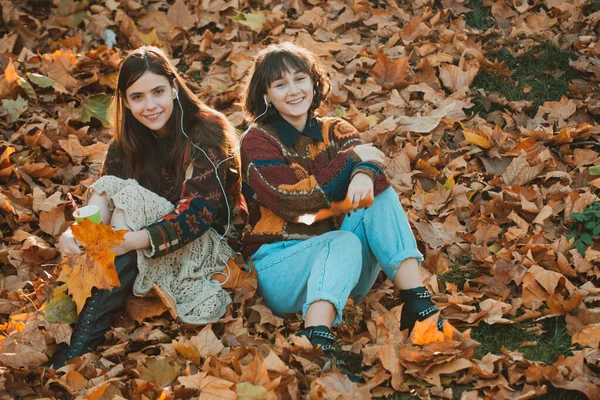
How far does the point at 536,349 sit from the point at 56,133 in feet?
9.37

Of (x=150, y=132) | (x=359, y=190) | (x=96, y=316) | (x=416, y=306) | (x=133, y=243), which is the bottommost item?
(x=416, y=306)

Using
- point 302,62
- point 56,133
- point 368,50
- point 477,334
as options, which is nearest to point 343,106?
point 368,50

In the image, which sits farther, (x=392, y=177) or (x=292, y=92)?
(x=392, y=177)

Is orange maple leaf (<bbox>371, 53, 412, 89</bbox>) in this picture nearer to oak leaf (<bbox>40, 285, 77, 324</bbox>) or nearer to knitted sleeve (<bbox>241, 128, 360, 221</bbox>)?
knitted sleeve (<bbox>241, 128, 360, 221</bbox>)

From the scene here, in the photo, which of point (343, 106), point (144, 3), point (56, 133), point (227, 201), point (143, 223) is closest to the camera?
point (143, 223)

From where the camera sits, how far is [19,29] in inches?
191

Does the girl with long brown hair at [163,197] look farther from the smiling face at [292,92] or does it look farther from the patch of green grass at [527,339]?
the patch of green grass at [527,339]

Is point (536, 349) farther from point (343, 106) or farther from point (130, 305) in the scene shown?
point (343, 106)

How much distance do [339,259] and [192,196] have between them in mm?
703

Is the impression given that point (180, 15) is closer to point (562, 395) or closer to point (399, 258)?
point (399, 258)

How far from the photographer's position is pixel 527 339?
272 cm

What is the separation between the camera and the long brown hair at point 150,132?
9.90 feet

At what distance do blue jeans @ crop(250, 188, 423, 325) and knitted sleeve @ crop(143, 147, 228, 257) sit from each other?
285mm

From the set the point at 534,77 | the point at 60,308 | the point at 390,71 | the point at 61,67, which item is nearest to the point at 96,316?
the point at 60,308
